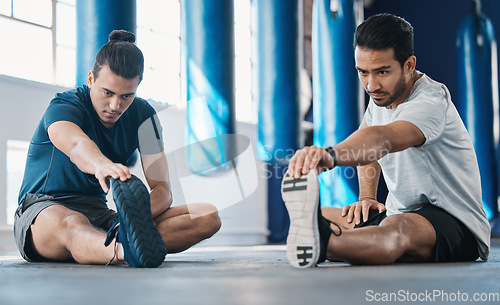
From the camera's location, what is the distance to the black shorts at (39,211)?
1.61m

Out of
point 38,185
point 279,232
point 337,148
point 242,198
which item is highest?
point 337,148

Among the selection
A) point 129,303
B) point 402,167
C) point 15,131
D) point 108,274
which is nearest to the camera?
point 129,303

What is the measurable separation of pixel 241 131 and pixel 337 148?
13.2 feet

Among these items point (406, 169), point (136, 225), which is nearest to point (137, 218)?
point (136, 225)

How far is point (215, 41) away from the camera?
270 centimetres

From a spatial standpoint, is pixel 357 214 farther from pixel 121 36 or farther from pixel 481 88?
pixel 481 88

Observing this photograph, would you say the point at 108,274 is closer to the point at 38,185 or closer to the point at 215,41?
the point at 38,185

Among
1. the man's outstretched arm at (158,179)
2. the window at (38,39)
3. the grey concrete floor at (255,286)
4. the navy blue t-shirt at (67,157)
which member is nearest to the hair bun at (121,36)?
the navy blue t-shirt at (67,157)

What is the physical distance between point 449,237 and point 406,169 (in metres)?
0.20

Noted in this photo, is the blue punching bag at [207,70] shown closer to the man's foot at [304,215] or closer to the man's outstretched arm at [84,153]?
the man's outstretched arm at [84,153]

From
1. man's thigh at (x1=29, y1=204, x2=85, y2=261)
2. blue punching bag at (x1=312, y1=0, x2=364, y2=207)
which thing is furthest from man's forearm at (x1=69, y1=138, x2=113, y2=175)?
blue punching bag at (x1=312, y1=0, x2=364, y2=207)

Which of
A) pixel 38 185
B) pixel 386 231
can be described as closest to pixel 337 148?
pixel 386 231

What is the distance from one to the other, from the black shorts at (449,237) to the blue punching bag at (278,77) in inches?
74.5

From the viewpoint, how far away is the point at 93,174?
1492mm
